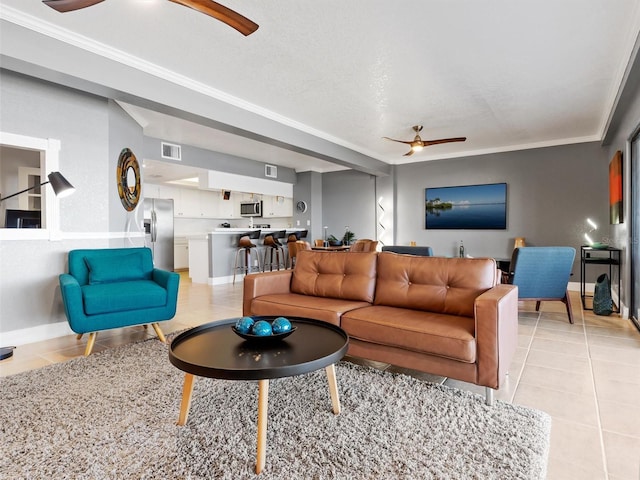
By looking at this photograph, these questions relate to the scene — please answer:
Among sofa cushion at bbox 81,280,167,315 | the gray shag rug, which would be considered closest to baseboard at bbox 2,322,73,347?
sofa cushion at bbox 81,280,167,315

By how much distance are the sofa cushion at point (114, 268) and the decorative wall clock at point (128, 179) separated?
3.04 ft

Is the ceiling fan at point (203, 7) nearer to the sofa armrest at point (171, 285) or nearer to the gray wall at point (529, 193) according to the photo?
the sofa armrest at point (171, 285)

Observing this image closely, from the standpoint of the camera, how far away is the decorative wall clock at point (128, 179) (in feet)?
13.6

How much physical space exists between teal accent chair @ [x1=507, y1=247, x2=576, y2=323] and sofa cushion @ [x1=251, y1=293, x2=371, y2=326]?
6.92ft

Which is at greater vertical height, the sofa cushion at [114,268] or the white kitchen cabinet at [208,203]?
the white kitchen cabinet at [208,203]

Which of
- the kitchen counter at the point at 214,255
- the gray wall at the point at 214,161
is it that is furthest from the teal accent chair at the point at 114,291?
the kitchen counter at the point at 214,255

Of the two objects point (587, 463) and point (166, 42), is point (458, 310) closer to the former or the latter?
point (587, 463)

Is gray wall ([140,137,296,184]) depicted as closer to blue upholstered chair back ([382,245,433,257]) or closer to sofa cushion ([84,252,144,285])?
sofa cushion ([84,252,144,285])

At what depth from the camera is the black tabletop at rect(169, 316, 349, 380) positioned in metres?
1.51

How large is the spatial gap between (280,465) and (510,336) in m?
1.57

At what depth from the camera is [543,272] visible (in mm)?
3889

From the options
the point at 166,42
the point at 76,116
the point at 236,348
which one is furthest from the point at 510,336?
the point at 76,116

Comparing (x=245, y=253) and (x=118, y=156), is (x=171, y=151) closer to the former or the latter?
(x=118, y=156)

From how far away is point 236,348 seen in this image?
5.94 feet
